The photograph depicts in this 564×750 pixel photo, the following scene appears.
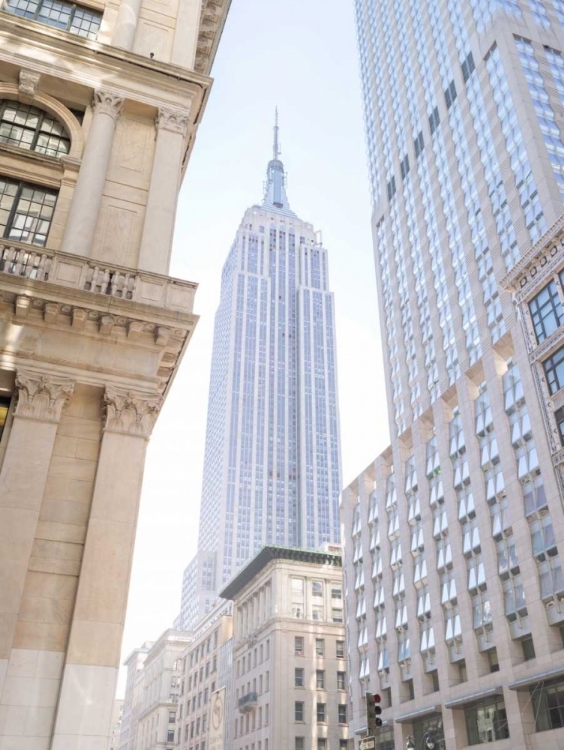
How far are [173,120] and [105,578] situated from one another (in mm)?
16426

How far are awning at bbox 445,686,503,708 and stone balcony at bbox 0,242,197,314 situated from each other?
47.6 metres

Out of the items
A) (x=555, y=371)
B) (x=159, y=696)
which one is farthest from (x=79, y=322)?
(x=159, y=696)

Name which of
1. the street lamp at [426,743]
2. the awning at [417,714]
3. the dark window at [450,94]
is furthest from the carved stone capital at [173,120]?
the dark window at [450,94]

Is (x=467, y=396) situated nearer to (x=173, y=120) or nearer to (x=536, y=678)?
(x=536, y=678)

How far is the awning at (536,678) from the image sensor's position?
160ft

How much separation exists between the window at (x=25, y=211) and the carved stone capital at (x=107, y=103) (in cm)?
362

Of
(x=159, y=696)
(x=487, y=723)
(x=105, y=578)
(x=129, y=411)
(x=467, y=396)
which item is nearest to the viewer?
(x=105, y=578)

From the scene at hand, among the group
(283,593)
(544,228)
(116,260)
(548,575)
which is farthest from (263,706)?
(116,260)

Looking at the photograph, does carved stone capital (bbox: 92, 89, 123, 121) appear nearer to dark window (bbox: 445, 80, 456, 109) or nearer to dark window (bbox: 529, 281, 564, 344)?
dark window (bbox: 529, 281, 564, 344)

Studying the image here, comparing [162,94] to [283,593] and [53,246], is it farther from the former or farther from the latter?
[283,593]

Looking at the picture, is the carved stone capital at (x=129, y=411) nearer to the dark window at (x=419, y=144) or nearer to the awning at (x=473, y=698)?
the awning at (x=473, y=698)

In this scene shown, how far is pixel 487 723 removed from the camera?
5594cm

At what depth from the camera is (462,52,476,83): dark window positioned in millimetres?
97688

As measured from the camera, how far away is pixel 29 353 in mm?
18312
